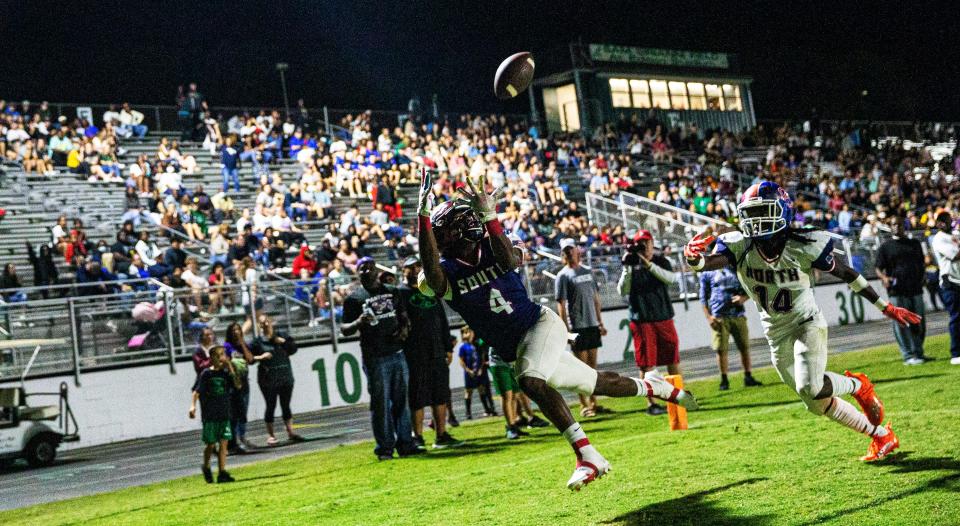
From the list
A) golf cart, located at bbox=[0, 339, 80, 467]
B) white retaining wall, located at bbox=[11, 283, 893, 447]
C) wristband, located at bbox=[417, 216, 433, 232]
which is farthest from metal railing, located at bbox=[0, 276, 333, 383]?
wristband, located at bbox=[417, 216, 433, 232]

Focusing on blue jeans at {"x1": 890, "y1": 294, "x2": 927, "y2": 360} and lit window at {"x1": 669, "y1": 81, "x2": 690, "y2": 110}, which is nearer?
blue jeans at {"x1": 890, "y1": 294, "x2": 927, "y2": 360}

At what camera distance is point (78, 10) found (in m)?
35.3

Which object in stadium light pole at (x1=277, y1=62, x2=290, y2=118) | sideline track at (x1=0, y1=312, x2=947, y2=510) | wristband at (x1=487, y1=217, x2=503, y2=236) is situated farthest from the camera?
stadium light pole at (x1=277, y1=62, x2=290, y2=118)

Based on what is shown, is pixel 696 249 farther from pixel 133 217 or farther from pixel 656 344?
pixel 133 217

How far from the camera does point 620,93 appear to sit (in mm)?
44094

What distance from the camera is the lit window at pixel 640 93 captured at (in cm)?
4459

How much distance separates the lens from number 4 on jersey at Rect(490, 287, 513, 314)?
7250 millimetres

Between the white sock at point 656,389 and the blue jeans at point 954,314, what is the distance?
279 inches

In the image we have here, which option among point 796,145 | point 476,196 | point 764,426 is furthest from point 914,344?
point 796,145

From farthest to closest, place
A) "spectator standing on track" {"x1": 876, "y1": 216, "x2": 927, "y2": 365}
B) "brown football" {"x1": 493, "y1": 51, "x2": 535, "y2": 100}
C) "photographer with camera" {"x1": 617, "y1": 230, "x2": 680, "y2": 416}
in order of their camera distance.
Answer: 1. "spectator standing on track" {"x1": 876, "y1": 216, "x2": 927, "y2": 365}
2. "photographer with camera" {"x1": 617, "y1": 230, "x2": 680, "y2": 416}
3. "brown football" {"x1": 493, "y1": 51, "x2": 535, "y2": 100}

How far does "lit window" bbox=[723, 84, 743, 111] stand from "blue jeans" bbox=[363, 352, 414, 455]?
131 feet

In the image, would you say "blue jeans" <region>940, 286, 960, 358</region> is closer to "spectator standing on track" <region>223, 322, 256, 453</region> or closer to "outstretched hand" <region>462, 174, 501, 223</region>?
"outstretched hand" <region>462, 174, 501, 223</region>

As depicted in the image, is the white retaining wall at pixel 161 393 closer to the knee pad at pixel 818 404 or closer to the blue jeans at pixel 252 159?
the blue jeans at pixel 252 159

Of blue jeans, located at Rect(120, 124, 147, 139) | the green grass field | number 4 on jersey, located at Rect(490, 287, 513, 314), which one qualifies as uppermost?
blue jeans, located at Rect(120, 124, 147, 139)
